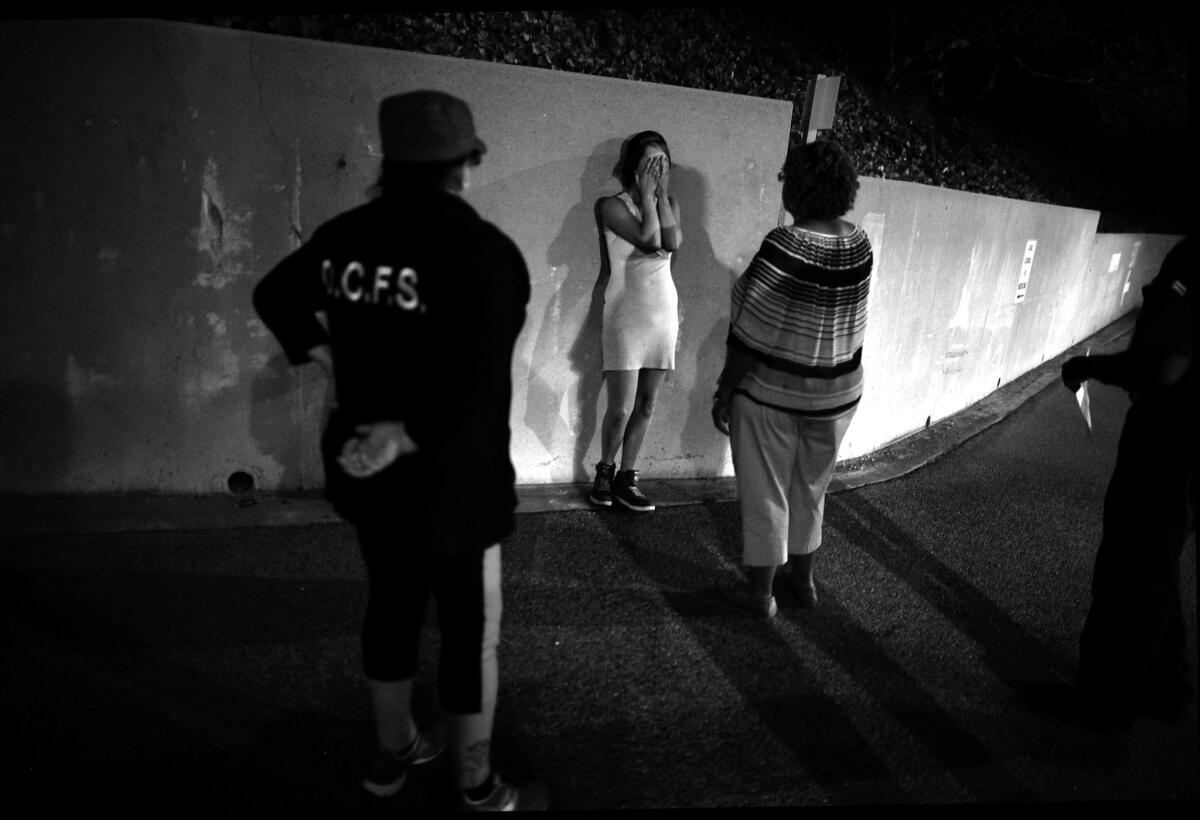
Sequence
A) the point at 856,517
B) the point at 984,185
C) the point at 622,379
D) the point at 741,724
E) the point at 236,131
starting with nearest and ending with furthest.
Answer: the point at 741,724 → the point at 236,131 → the point at 622,379 → the point at 856,517 → the point at 984,185

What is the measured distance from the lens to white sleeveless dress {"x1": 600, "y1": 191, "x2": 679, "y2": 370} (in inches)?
163

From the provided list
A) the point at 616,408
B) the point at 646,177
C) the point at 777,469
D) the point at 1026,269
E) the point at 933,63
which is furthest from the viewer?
the point at 933,63

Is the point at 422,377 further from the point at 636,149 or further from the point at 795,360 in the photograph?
the point at 636,149

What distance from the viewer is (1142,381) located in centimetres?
254

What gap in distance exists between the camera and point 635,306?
163 inches

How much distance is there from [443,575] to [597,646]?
4.33 feet

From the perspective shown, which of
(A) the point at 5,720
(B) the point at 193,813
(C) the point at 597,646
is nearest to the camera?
(B) the point at 193,813

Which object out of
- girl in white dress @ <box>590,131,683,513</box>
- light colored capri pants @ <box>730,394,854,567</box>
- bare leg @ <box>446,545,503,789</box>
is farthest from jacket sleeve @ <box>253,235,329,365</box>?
girl in white dress @ <box>590,131,683,513</box>

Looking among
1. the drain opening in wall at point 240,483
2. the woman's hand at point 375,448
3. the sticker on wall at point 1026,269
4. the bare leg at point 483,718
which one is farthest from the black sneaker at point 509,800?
the sticker on wall at point 1026,269

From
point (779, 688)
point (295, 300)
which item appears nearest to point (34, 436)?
point (295, 300)

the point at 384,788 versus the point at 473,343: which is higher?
the point at 473,343

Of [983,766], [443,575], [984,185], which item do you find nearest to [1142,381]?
[983,766]

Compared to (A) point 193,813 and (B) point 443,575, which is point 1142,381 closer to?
(B) point 443,575

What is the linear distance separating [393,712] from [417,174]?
4.84 feet
